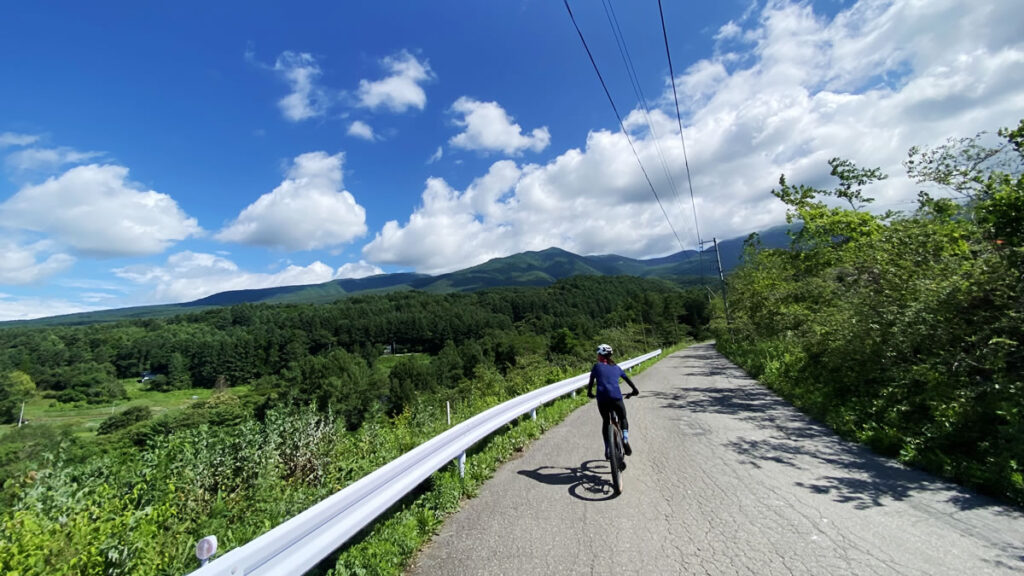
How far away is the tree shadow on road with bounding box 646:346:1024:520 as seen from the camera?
4.21m

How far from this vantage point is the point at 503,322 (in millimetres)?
105500

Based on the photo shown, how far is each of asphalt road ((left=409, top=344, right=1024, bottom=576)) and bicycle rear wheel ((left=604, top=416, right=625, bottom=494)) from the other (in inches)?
5.6

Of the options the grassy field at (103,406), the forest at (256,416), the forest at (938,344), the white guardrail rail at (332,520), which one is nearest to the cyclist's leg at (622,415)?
the forest at (256,416)

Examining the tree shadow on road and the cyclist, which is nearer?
the tree shadow on road

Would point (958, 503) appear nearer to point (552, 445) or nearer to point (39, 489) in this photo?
point (552, 445)

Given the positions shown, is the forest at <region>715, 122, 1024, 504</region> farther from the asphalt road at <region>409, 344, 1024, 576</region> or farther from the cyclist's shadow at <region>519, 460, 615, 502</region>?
the cyclist's shadow at <region>519, 460, 615, 502</region>

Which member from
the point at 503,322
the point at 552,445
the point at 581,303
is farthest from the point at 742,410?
the point at 581,303

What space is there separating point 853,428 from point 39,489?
987 centimetres

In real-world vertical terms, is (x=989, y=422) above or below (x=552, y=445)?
above

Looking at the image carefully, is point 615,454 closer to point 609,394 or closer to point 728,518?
point 609,394

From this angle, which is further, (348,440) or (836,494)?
(348,440)

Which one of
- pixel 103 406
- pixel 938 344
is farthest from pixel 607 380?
pixel 103 406

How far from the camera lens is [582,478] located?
5.20 meters

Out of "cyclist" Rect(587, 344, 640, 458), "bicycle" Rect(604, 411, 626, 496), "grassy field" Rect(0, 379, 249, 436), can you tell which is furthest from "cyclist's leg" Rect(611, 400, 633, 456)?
"grassy field" Rect(0, 379, 249, 436)
